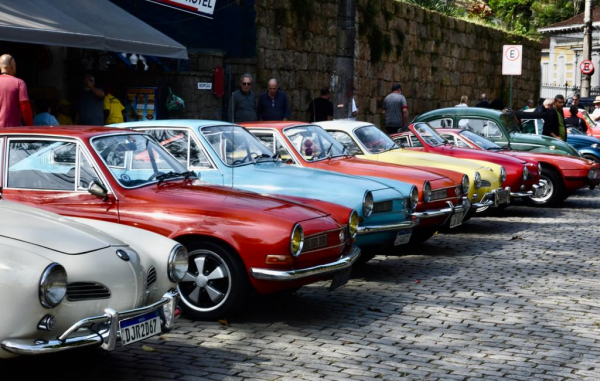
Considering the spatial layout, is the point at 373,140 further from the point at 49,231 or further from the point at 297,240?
the point at 49,231

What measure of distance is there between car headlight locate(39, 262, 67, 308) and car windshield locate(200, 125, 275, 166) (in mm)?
4177

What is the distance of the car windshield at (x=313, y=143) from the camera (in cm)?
1059

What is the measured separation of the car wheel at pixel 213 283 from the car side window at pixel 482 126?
9.95m

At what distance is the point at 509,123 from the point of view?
16.8m

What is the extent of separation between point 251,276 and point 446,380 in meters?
1.70

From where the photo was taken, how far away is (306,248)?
7027 millimetres

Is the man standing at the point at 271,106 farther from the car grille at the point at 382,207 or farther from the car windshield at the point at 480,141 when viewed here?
the car grille at the point at 382,207

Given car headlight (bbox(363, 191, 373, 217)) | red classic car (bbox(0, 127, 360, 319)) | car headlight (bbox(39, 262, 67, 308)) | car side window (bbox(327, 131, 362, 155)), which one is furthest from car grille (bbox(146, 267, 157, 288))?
car side window (bbox(327, 131, 362, 155))

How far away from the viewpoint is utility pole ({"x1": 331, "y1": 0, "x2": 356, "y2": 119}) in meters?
15.8

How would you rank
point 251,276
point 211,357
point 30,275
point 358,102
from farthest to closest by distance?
point 358,102 → point 251,276 → point 211,357 → point 30,275

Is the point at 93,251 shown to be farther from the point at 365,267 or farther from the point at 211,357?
the point at 365,267

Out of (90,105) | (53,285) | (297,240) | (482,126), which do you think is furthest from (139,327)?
(482,126)

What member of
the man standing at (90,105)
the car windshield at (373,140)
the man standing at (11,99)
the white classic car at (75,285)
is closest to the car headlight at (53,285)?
the white classic car at (75,285)

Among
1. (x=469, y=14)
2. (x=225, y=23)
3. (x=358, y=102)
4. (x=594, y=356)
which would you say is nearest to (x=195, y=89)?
(x=225, y=23)
